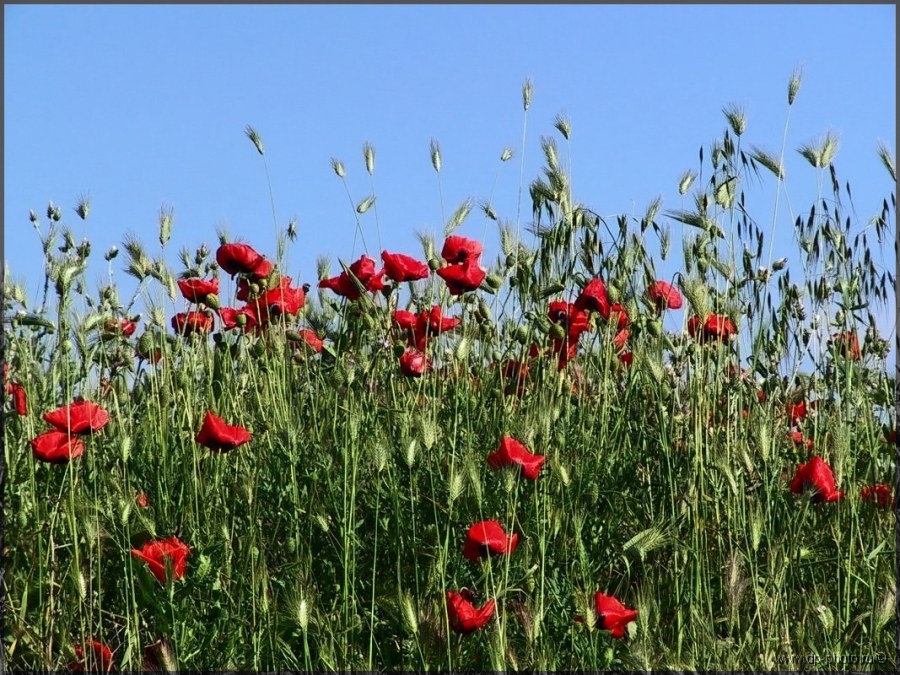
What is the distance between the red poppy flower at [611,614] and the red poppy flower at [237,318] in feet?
4.42

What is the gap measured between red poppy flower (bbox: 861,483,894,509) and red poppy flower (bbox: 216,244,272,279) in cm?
151

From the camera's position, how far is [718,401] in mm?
2824

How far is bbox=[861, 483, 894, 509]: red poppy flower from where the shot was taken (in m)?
2.64

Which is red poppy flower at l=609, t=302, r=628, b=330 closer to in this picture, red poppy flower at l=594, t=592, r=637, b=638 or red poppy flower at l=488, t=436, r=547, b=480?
red poppy flower at l=488, t=436, r=547, b=480

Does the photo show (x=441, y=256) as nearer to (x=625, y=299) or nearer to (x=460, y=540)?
(x=625, y=299)

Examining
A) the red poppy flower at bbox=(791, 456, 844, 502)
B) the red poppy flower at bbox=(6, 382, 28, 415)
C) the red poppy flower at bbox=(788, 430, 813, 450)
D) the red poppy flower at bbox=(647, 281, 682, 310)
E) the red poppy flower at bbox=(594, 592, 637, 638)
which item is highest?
the red poppy flower at bbox=(647, 281, 682, 310)

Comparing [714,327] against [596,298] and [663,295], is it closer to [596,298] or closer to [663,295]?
[663,295]

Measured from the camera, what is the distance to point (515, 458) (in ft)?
6.75

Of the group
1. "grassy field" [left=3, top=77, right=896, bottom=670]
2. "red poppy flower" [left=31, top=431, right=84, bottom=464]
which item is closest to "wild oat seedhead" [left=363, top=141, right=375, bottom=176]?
"grassy field" [left=3, top=77, right=896, bottom=670]

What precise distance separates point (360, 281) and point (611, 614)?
1.17 m

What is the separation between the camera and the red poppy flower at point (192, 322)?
3148 millimetres

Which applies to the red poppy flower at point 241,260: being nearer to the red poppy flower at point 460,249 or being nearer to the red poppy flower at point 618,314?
the red poppy flower at point 460,249

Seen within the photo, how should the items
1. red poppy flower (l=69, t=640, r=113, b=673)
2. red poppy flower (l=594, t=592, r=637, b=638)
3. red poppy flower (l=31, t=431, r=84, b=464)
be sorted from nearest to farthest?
red poppy flower (l=594, t=592, r=637, b=638), red poppy flower (l=69, t=640, r=113, b=673), red poppy flower (l=31, t=431, r=84, b=464)

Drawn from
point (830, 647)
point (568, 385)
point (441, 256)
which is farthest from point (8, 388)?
point (830, 647)
